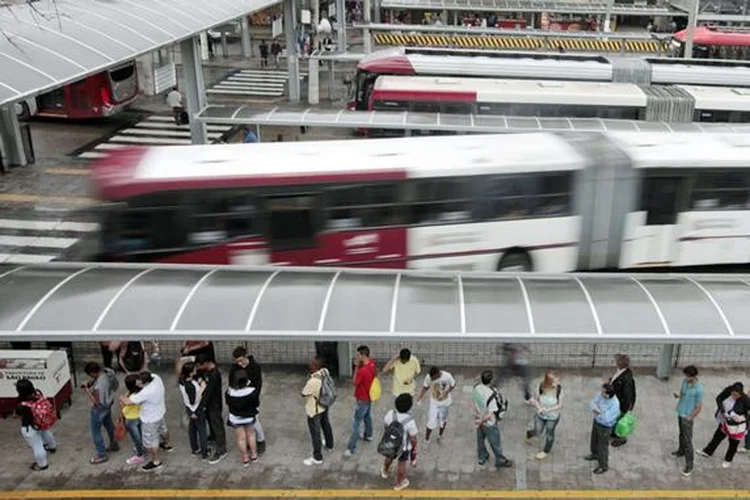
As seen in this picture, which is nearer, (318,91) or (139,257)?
(139,257)

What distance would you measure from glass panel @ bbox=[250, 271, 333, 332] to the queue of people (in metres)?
0.51

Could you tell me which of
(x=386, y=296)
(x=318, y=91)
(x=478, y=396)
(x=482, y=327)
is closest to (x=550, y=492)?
(x=478, y=396)

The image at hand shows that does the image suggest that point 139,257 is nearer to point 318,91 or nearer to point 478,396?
point 478,396

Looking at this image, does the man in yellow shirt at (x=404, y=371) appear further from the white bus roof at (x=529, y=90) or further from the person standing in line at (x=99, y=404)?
the white bus roof at (x=529, y=90)

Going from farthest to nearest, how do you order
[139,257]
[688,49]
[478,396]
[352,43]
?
1. [352,43]
2. [688,49]
3. [139,257]
4. [478,396]

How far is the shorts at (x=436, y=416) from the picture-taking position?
1013 centimetres

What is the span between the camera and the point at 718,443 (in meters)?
10.3

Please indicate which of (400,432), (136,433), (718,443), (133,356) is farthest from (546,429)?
(133,356)

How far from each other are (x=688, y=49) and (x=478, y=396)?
30.2 m

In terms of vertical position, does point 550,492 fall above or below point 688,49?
below

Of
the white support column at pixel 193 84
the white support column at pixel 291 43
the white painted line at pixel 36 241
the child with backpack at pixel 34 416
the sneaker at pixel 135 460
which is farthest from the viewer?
the white support column at pixel 291 43

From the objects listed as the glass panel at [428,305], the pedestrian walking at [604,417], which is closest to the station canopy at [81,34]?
the glass panel at [428,305]

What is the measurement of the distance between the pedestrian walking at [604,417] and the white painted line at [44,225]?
14120mm

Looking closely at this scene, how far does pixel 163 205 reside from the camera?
1296 centimetres
